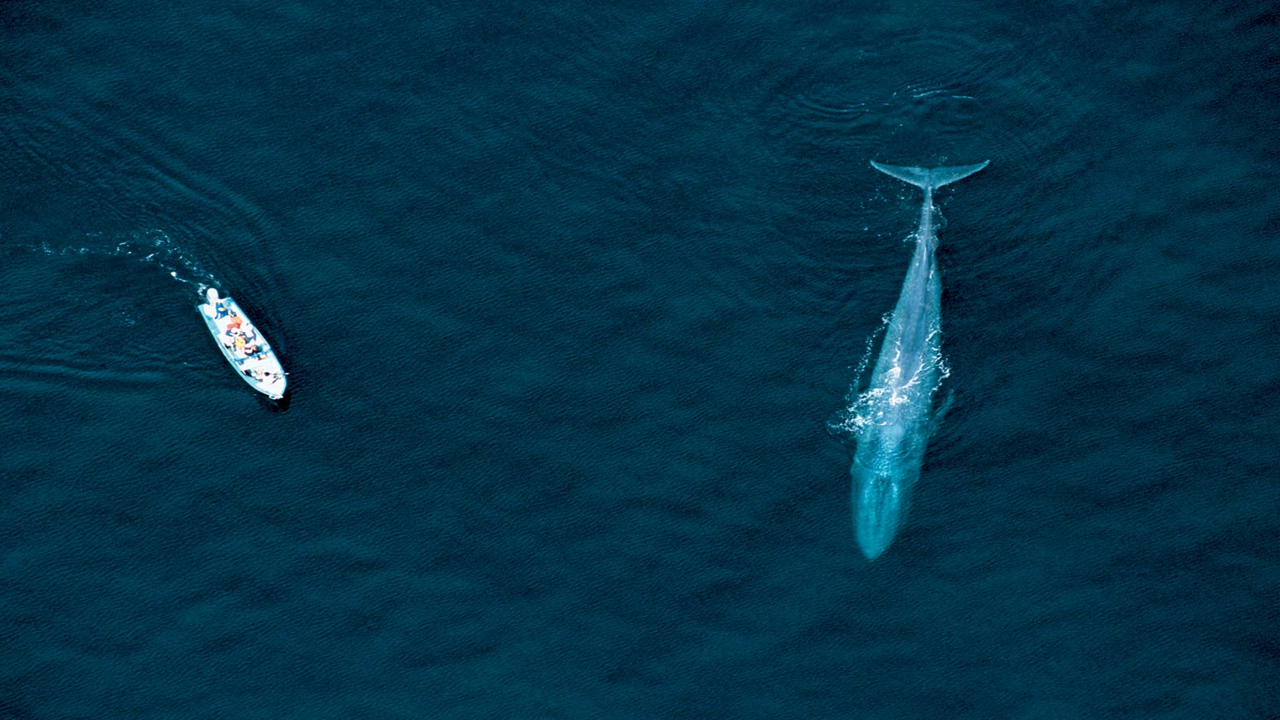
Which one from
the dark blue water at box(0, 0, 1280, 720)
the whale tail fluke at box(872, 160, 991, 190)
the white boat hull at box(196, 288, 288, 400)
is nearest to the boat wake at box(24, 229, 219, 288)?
the dark blue water at box(0, 0, 1280, 720)

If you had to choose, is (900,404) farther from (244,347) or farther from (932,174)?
(244,347)

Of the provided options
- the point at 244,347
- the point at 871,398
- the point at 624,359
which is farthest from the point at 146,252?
the point at 871,398

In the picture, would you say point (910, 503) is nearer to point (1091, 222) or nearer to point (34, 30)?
point (1091, 222)

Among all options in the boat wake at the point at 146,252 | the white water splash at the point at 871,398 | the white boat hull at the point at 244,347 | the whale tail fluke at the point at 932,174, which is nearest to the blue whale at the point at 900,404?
the white water splash at the point at 871,398

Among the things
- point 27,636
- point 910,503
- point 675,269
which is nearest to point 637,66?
point 675,269

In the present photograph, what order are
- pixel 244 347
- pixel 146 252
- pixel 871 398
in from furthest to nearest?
pixel 146 252
pixel 871 398
pixel 244 347

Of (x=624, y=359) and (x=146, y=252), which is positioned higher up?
(x=624, y=359)

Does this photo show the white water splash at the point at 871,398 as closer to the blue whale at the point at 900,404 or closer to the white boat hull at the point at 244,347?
the blue whale at the point at 900,404

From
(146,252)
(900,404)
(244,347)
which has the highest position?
(900,404)
